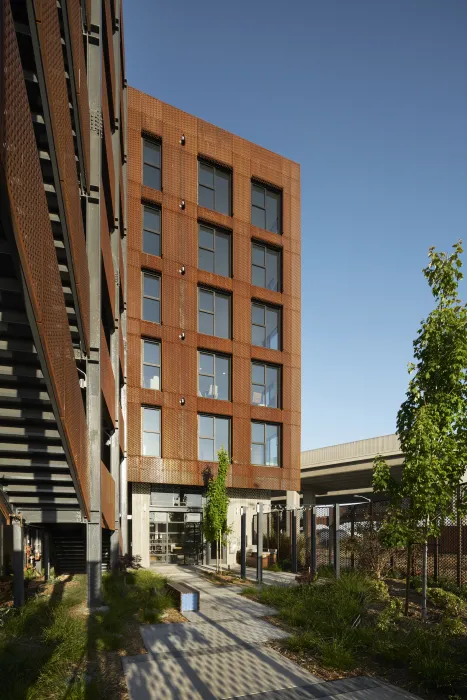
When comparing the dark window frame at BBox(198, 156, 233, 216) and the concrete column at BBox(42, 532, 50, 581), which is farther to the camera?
the dark window frame at BBox(198, 156, 233, 216)

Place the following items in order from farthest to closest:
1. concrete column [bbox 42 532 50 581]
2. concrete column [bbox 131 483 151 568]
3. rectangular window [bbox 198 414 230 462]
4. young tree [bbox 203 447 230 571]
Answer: rectangular window [bbox 198 414 230 462] → concrete column [bbox 131 483 151 568] → young tree [bbox 203 447 230 571] → concrete column [bbox 42 532 50 581]

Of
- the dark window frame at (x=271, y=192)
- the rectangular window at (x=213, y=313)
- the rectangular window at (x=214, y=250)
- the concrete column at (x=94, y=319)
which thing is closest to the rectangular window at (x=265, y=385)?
the rectangular window at (x=213, y=313)

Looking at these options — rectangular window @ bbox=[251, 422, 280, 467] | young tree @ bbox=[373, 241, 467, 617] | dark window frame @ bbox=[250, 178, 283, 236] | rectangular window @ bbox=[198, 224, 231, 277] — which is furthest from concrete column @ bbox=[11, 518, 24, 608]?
dark window frame @ bbox=[250, 178, 283, 236]

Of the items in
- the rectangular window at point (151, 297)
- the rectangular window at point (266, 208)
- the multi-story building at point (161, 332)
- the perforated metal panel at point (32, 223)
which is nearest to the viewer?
the perforated metal panel at point (32, 223)

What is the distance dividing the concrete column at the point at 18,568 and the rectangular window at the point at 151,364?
15338 millimetres

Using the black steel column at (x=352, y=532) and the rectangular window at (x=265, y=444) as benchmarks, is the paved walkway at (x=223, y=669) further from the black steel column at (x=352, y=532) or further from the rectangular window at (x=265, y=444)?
the rectangular window at (x=265, y=444)

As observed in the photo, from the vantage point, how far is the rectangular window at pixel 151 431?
27.6 metres

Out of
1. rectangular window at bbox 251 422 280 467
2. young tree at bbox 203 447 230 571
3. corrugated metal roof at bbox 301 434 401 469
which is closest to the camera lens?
young tree at bbox 203 447 230 571

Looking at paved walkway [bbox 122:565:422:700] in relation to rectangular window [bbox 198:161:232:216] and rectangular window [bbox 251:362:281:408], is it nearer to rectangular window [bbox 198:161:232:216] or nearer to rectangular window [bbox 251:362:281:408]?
rectangular window [bbox 251:362:281:408]

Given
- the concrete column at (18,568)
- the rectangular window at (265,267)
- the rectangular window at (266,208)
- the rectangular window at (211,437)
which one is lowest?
the concrete column at (18,568)

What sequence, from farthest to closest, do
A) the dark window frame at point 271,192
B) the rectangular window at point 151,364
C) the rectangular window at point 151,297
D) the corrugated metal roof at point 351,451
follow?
the corrugated metal roof at point 351,451, the dark window frame at point 271,192, the rectangular window at point 151,297, the rectangular window at point 151,364

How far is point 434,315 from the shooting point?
42.7ft

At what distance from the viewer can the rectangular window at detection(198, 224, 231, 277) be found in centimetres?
3069

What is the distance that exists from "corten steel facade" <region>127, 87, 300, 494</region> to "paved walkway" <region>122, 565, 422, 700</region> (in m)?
15.6
